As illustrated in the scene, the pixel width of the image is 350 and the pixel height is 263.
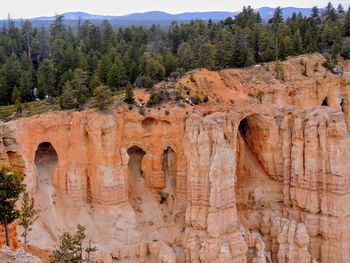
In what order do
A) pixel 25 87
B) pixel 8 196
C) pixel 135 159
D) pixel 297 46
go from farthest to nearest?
1. pixel 297 46
2. pixel 25 87
3. pixel 135 159
4. pixel 8 196

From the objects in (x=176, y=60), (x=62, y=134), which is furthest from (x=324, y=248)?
(x=176, y=60)

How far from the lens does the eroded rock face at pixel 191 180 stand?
1423 inches

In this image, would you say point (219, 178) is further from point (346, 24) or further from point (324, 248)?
point (346, 24)

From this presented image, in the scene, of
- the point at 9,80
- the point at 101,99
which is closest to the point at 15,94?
the point at 9,80

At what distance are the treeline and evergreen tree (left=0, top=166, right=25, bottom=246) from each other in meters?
11.4

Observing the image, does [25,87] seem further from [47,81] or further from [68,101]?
[68,101]

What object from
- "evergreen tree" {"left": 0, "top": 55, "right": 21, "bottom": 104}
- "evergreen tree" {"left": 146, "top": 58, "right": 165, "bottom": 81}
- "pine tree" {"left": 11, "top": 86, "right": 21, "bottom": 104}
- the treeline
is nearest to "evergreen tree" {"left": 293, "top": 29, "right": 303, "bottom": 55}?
the treeline

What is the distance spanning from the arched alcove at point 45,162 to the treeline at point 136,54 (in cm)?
427

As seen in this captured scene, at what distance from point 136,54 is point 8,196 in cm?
3206

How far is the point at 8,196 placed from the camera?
2981 cm

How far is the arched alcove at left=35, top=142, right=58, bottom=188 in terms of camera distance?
3850cm

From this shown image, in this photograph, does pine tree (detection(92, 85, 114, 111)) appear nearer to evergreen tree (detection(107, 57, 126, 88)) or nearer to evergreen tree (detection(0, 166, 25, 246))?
evergreen tree (detection(107, 57, 126, 88))

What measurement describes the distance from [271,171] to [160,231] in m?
10.0

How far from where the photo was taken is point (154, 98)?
41281 mm
